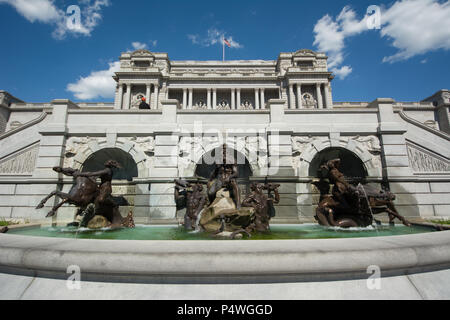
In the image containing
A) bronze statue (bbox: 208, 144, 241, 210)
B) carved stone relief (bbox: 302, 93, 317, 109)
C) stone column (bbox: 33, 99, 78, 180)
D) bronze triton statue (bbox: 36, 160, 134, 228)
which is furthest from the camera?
carved stone relief (bbox: 302, 93, 317, 109)

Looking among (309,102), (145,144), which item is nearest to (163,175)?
(145,144)

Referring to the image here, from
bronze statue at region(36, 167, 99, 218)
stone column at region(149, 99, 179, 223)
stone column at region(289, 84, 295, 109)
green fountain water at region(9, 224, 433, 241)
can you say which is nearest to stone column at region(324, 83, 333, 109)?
stone column at region(289, 84, 295, 109)

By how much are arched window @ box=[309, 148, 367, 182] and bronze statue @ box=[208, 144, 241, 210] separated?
5.88m

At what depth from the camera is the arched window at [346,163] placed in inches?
470

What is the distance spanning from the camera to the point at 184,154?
1164cm

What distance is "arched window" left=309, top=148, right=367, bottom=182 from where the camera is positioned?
11.9 m

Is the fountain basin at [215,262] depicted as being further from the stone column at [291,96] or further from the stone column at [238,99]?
the stone column at [238,99]

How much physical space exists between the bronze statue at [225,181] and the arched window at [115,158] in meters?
6.36

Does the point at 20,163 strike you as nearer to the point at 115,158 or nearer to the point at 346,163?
the point at 115,158

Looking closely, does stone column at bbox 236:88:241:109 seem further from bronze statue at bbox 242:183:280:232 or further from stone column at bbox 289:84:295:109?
bronze statue at bbox 242:183:280:232

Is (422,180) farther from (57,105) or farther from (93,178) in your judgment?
(57,105)
